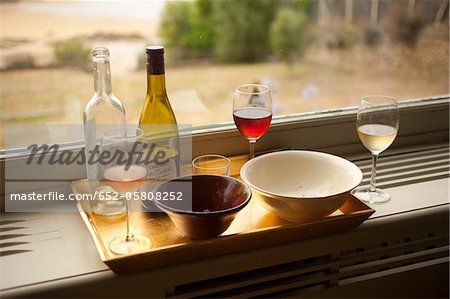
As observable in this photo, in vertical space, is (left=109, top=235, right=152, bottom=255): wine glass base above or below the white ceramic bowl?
below

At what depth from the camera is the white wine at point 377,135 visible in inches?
41.5

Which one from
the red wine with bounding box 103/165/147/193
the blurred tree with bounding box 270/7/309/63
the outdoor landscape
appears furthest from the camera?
the blurred tree with bounding box 270/7/309/63

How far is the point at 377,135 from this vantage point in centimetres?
105

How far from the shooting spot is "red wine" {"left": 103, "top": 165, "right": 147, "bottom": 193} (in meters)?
0.84

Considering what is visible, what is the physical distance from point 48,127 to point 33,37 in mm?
189

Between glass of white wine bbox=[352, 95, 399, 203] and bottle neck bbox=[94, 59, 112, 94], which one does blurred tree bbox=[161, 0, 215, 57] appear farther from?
glass of white wine bbox=[352, 95, 399, 203]

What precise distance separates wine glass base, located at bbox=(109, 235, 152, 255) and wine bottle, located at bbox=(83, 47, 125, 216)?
108 millimetres

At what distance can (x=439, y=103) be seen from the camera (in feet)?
4.57

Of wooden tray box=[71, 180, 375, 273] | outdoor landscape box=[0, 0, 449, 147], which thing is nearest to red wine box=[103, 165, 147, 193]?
wooden tray box=[71, 180, 375, 273]

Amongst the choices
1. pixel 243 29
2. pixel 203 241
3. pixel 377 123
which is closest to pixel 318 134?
pixel 377 123

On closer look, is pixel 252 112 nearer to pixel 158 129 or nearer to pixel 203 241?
pixel 158 129

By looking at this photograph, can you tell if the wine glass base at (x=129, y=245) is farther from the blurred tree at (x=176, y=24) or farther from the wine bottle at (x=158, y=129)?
the blurred tree at (x=176, y=24)

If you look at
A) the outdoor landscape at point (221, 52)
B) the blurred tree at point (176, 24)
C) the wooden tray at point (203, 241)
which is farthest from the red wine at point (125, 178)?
the blurred tree at point (176, 24)

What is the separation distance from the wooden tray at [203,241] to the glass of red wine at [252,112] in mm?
140
